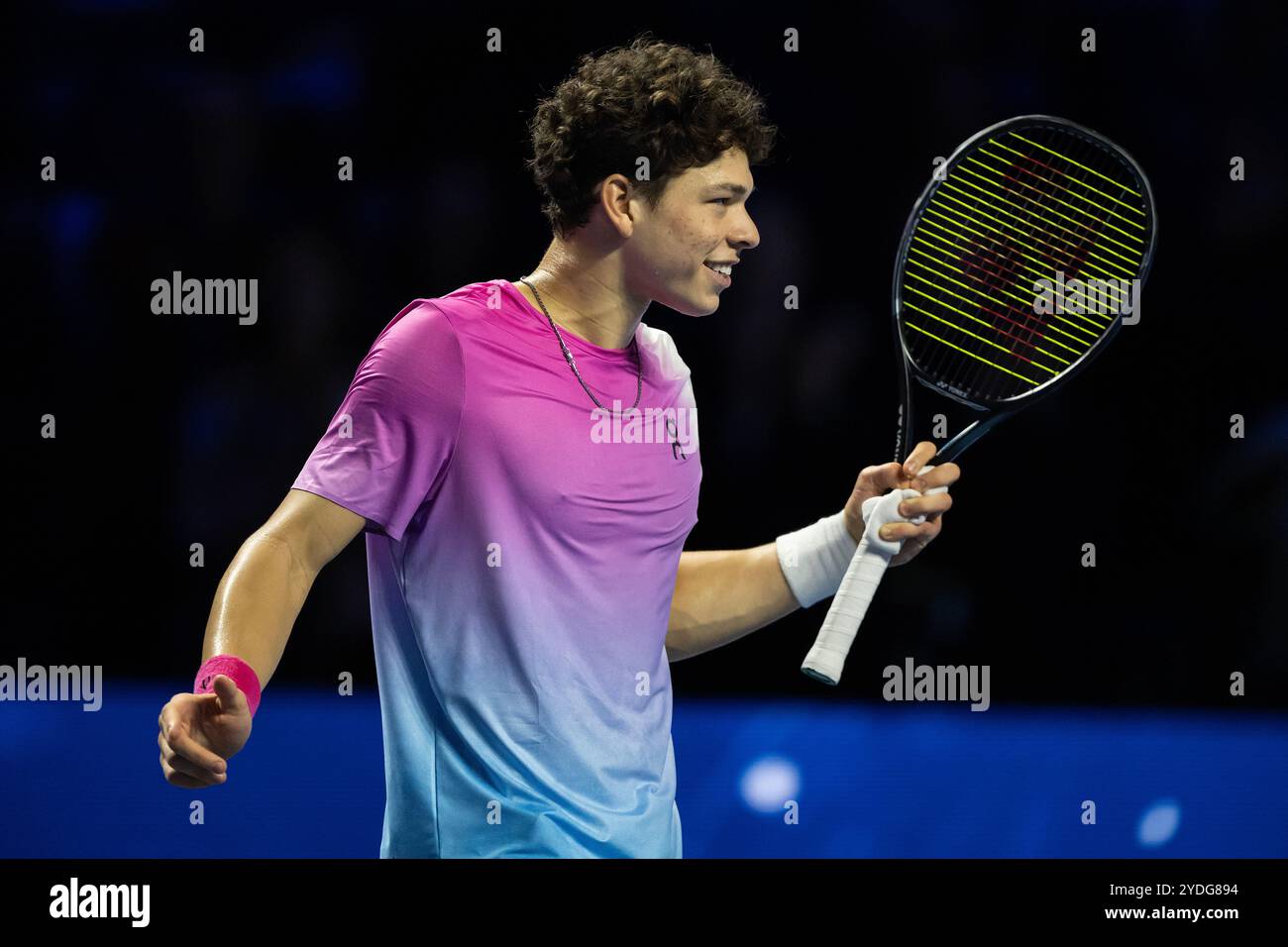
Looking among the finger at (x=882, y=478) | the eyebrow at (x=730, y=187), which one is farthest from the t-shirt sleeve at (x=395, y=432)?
the finger at (x=882, y=478)

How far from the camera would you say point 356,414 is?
1696mm

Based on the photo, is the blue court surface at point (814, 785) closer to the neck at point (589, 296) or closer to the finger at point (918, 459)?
the finger at point (918, 459)

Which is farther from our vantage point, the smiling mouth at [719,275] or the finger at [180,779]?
the smiling mouth at [719,275]

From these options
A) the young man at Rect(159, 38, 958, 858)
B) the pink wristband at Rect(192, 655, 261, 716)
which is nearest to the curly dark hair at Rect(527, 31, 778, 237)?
the young man at Rect(159, 38, 958, 858)

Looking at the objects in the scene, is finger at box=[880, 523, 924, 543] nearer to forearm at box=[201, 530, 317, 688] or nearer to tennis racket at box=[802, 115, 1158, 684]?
tennis racket at box=[802, 115, 1158, 684]

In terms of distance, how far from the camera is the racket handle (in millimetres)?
1900

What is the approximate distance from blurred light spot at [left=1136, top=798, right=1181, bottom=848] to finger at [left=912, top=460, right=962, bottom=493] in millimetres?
1464

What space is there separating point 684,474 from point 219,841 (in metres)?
1.49

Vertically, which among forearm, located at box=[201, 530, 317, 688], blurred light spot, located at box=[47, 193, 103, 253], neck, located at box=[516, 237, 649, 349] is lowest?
forearm, located at box=[201, 530, 317, 688]

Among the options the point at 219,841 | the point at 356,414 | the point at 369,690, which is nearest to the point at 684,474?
the point at 356,414

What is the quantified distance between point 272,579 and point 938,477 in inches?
34.2

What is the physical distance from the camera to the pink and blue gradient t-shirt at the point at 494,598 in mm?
1728

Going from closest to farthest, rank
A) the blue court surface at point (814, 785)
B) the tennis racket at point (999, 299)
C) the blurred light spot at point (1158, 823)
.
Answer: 1. the tennis racket at point (999, 299)
2. the blue court surface at point (814, 785)
3. the blurred light spot at point (1158, 823)

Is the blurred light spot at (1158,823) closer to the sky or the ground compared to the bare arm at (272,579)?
closer to the ground
